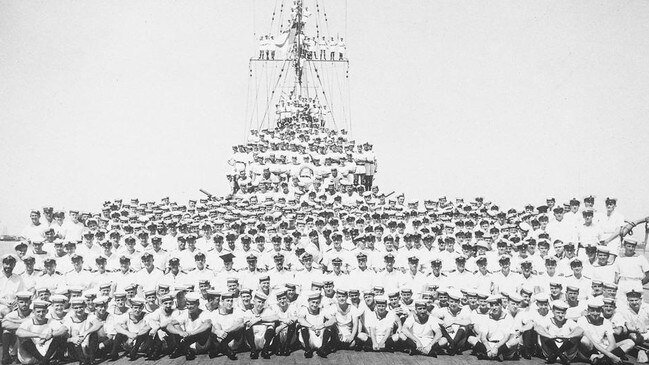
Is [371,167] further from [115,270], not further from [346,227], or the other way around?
[115,270]

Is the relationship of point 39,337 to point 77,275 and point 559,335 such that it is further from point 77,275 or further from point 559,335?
point 559,335

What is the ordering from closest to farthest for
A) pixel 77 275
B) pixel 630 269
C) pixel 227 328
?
1. pixel 227 328
2. pixel 630 269
3. pixel 77 275

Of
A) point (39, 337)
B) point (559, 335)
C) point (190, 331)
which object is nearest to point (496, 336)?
point (559, 335)

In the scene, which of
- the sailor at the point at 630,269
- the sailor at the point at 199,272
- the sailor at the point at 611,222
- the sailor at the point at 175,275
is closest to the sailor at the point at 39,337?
the sailor at the point at 175,275

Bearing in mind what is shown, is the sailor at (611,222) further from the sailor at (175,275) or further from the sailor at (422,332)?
the sailor at (175,275)

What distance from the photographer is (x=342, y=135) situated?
2247 centimetres

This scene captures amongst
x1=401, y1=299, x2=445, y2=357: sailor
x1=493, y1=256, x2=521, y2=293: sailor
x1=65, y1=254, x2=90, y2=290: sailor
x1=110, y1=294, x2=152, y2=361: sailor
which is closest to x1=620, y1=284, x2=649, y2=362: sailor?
x1=493, y1=256, x2=521, y2=293: sailor

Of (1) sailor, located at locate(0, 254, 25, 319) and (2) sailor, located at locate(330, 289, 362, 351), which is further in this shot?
(1) sailor, located at locate(0, 254, 25, 319)

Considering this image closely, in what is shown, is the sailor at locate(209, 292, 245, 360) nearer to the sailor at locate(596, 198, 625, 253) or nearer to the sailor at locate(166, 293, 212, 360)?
the sailor at locate(166, 293, 212, 360)

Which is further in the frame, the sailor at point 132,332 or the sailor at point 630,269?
the sailor at point 630,269

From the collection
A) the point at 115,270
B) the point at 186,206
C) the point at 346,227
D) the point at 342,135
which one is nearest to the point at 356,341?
the point at 346,227

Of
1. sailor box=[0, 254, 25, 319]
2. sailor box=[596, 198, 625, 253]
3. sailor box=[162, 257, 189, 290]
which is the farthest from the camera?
sailor box=[596, 198, 625, 253]

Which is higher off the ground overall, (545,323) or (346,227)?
(346,227)

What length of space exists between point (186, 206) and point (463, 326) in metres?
8.89
